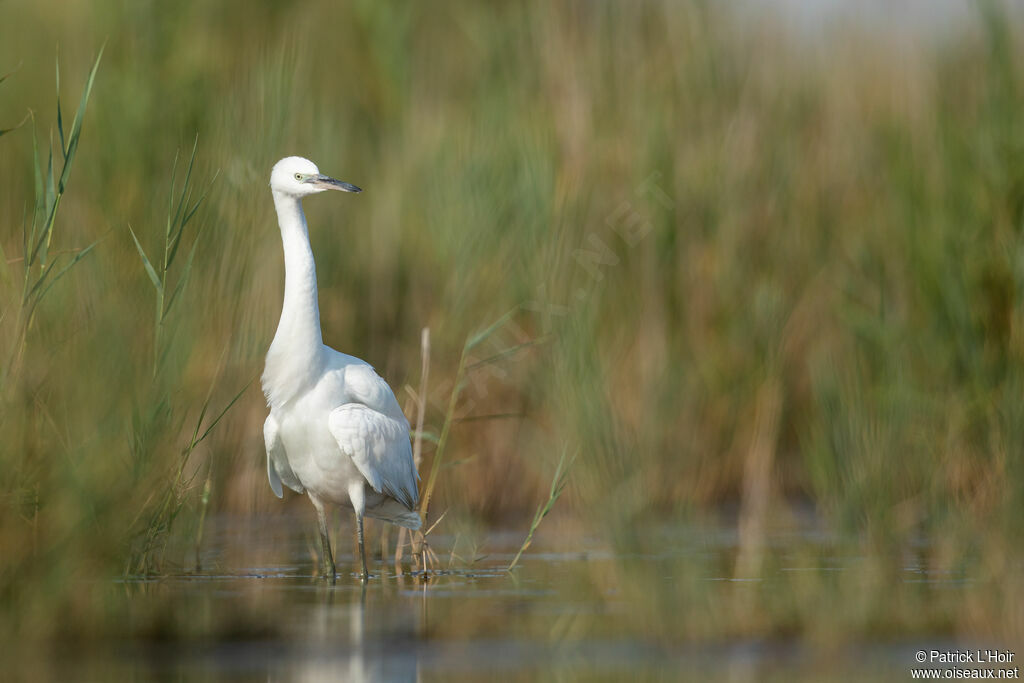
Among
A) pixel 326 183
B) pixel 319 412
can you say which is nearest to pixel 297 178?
pixel 326 183

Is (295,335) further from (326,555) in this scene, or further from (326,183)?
(326,555)

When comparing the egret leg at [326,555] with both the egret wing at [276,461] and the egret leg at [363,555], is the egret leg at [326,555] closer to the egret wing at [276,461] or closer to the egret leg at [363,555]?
the egret leg at [363,555]

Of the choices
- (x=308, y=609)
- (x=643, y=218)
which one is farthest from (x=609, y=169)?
(x=308, y=609)

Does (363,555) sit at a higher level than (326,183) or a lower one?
lower

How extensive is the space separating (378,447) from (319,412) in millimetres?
307

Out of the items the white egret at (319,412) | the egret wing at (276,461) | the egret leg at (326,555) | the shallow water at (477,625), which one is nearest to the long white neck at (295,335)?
the white egret at (319,412)

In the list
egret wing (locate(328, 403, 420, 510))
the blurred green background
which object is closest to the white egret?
egret wing (locate(328, 403, 420, 510))

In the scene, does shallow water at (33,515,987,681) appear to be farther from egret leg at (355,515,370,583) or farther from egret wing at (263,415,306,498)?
egret wing at (263,415,306,498)

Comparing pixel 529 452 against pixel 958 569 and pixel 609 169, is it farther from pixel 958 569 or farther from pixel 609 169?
pixel 958 569

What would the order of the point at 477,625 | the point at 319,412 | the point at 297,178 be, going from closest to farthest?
the point at 477,625 < the point at 319,412 < the point at 297,178

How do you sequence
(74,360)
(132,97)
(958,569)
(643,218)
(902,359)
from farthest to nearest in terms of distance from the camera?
(643,218), (132,97), (902,359), (958,569), (74,360)

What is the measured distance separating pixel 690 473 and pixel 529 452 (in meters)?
0.93

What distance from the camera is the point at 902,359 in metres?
6.86

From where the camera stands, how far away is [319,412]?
21.1 ft
